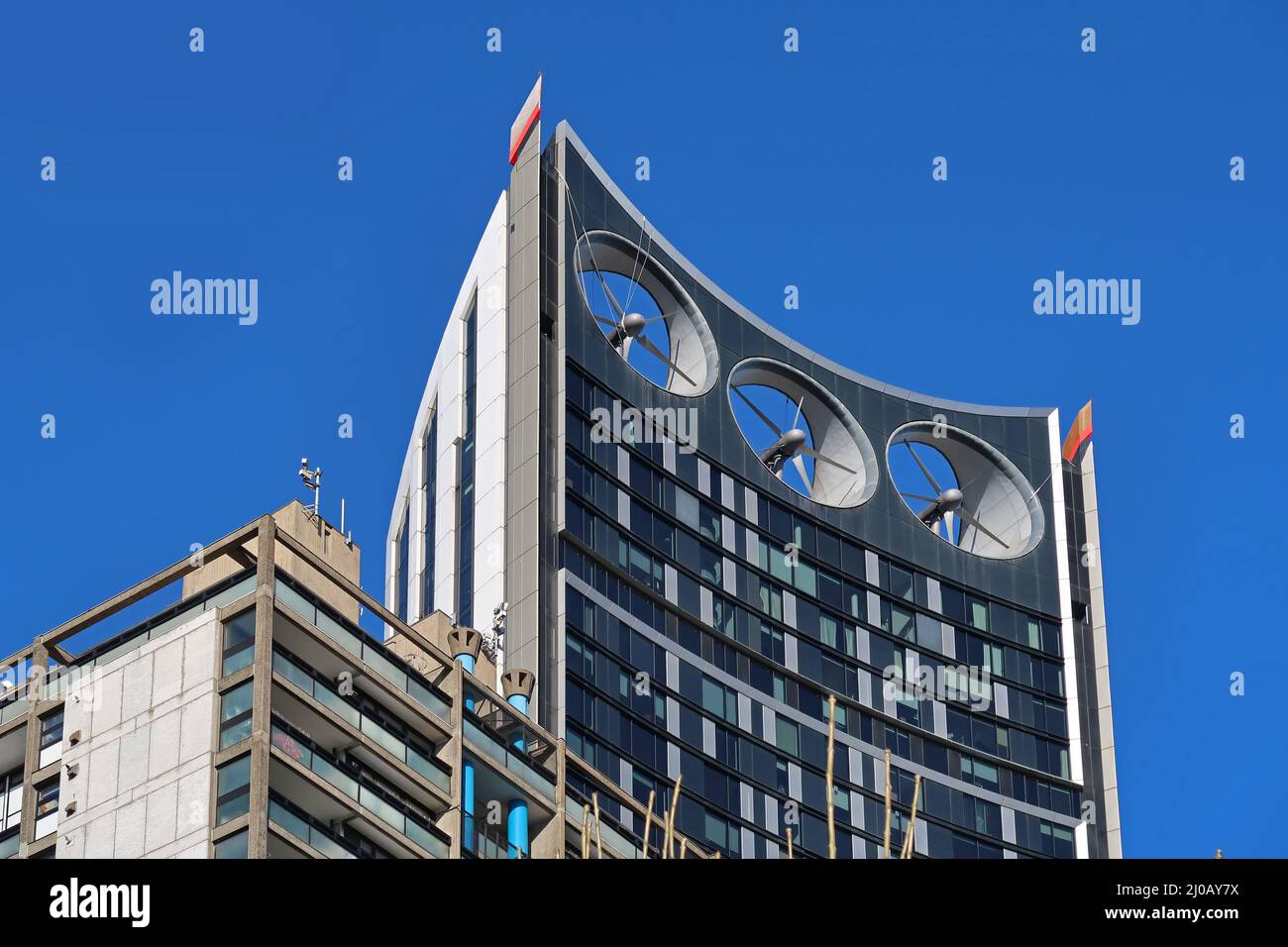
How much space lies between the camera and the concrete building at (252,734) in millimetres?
59062

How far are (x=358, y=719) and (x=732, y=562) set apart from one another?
176ft

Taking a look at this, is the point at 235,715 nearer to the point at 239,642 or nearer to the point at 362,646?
the point at 239,642

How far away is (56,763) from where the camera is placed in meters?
63.4

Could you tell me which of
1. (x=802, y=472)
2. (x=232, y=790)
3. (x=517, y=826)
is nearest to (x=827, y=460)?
(x=802, y=472)

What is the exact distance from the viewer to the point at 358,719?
208ft

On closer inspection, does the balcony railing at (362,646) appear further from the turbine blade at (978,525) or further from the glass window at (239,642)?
the turbine blade at (978,525)

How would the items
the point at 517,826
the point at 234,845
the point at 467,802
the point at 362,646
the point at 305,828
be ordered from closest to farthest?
1. the point at 234,845
2. the point at 305,828
3. the point at 362,646
4. the point at 467,802
5. the point at 517,826

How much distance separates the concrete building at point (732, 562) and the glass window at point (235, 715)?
3546 cm

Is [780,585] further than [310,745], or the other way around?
[780,585]
